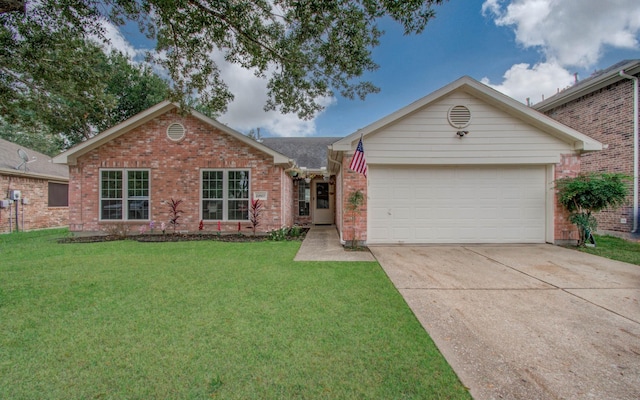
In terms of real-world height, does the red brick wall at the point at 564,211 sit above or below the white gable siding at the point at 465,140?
below

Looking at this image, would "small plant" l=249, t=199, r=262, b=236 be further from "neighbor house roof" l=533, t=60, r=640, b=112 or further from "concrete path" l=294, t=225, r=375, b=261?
"neighbor house roof" l=533, t=60, r=640, b=112

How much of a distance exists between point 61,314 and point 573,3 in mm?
14385

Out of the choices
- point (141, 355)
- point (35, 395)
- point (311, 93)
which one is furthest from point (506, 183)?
point (35, 395)

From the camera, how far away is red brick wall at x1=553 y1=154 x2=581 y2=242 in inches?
308

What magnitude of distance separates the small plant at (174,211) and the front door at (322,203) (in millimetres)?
6452

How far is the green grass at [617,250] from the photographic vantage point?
6320mm

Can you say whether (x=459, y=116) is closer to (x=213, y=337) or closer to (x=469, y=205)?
(x=469, y=205)

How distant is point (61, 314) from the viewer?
337 cm

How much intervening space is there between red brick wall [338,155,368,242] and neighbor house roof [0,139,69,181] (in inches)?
506

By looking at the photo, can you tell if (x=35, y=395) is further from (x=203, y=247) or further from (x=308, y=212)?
(x=308, y=212)

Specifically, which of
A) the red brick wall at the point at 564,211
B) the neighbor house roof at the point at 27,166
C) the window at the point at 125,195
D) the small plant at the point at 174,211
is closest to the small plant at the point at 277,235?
the small plant at the point at 174,211

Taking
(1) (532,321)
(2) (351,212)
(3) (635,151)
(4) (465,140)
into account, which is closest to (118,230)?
(2) (351,212)

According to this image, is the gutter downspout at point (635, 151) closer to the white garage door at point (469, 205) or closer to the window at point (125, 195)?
the white garage door at point (469, 205)

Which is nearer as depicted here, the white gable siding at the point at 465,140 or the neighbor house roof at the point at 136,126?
the white gable siding at the point at 465,140
